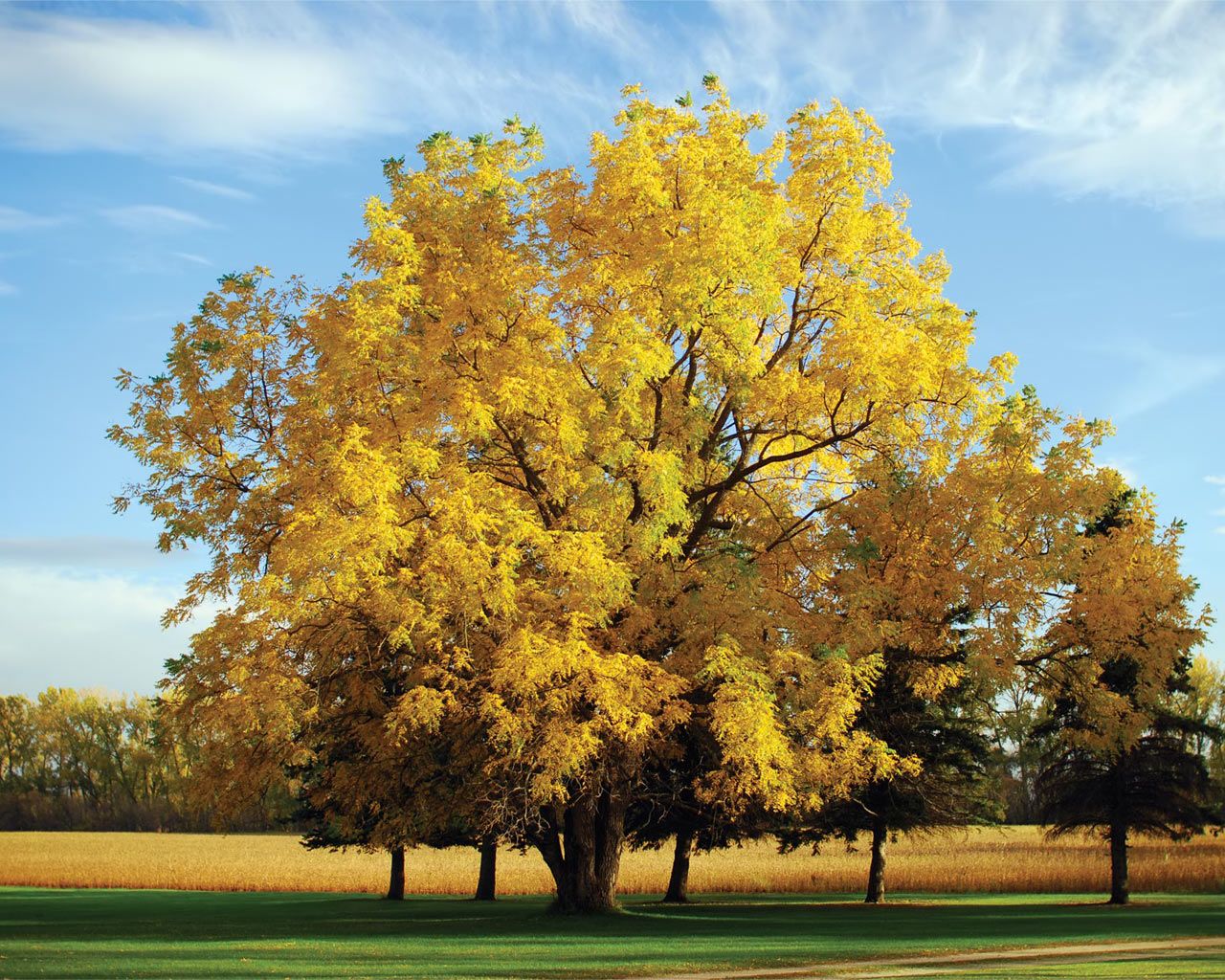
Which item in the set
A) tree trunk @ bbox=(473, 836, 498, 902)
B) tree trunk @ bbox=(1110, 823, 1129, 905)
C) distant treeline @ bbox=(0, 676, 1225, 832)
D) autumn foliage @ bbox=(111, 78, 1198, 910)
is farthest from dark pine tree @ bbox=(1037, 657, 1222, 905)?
distant treeline @ bbox=(0, 676, 1225, 832)

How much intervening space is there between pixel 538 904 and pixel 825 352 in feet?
55.6

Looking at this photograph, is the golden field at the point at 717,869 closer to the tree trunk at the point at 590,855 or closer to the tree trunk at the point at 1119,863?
the tree trunk at the point at 1119,863

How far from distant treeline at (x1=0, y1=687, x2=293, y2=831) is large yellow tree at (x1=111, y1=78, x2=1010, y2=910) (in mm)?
78454

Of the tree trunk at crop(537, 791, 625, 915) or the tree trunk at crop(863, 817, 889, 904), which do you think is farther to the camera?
the tree trunk at crop(863, 817, 889, 904)

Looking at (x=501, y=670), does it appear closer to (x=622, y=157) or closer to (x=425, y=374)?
(x=425, y=374)

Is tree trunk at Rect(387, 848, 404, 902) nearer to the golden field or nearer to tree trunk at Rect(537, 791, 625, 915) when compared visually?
the golden field

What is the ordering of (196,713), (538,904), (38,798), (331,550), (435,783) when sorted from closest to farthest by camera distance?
(331,550)
(196,713)
(435,783)
(538,904)
(38,798)

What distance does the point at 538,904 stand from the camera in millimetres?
31688

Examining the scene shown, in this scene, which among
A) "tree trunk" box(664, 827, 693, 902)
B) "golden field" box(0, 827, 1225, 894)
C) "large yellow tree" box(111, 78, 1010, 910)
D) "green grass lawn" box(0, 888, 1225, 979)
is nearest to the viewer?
"green grass lawn" box(0, 888, 1225, 979)

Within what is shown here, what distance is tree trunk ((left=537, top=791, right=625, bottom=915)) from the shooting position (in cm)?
2402

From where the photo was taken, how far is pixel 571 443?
20094 mm

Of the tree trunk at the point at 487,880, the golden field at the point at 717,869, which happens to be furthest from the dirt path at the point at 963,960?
the tree trunk at the point at 487,880

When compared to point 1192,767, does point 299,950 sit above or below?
below

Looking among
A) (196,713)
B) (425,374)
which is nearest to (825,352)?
(425,374)
